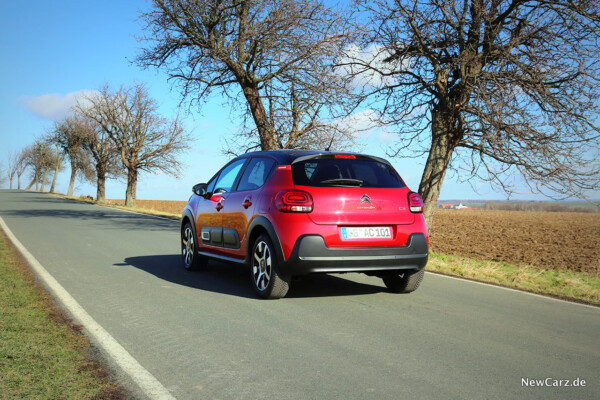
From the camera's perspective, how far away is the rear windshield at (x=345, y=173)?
627 centimetres

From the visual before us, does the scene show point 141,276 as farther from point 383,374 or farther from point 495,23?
point 495,23

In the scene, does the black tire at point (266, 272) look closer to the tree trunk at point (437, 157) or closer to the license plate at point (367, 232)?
the license plate at point (367, 232)

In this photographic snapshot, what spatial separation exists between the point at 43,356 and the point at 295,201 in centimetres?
296

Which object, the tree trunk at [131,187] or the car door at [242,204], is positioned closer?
the car door at [242,204]

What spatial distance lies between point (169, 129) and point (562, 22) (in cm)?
3363

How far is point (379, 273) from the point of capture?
6.61 metres

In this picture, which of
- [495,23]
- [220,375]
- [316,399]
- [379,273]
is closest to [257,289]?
[379,273]

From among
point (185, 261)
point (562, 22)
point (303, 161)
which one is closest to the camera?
point (303, 161)

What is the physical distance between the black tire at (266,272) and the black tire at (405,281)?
1.60 m

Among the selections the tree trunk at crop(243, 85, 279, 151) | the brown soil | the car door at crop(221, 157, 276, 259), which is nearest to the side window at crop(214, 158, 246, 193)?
the car door at crop(221, 157, 276, 259)

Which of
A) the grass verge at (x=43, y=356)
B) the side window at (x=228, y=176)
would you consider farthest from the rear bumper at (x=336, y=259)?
the grass verge at (x=43, y=356)

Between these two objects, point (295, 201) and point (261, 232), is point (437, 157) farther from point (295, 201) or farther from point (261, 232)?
point (295, 201)

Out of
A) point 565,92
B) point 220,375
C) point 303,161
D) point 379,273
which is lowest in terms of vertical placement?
point 220,375

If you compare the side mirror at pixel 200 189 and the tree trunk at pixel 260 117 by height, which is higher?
the tree trunk at pixel 260 117
